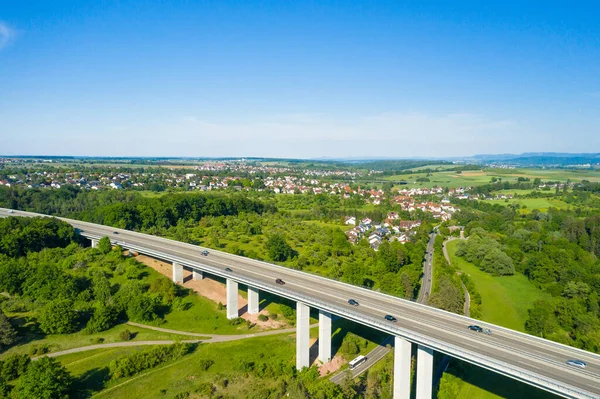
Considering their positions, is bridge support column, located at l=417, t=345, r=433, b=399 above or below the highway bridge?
below

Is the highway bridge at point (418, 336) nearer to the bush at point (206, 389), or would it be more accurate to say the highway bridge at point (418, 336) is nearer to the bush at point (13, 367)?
the bush at point (206, 389)

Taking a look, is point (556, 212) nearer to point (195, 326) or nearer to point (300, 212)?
point (300, 212)

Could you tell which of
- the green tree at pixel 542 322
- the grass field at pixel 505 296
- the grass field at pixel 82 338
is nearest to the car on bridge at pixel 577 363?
the green tree at pixel 542 322

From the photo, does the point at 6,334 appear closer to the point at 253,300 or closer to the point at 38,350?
the point at 38,350

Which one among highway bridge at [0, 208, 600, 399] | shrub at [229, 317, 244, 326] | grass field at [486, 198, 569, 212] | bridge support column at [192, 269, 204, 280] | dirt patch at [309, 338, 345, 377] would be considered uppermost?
highway bridge at [0, 208, 600, 399]

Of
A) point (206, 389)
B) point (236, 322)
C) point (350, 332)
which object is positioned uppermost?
point (236, 322)

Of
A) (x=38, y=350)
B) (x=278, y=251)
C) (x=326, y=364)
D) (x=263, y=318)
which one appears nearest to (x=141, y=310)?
(x=38, y=350)

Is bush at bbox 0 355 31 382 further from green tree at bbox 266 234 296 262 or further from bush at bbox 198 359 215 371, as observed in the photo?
green tree at bbox 266 234 296 262

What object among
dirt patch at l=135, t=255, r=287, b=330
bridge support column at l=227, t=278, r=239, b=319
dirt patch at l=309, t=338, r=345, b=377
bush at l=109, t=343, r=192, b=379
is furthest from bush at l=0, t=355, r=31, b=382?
dirt patch at l=309, t=338, r=345, b=377
